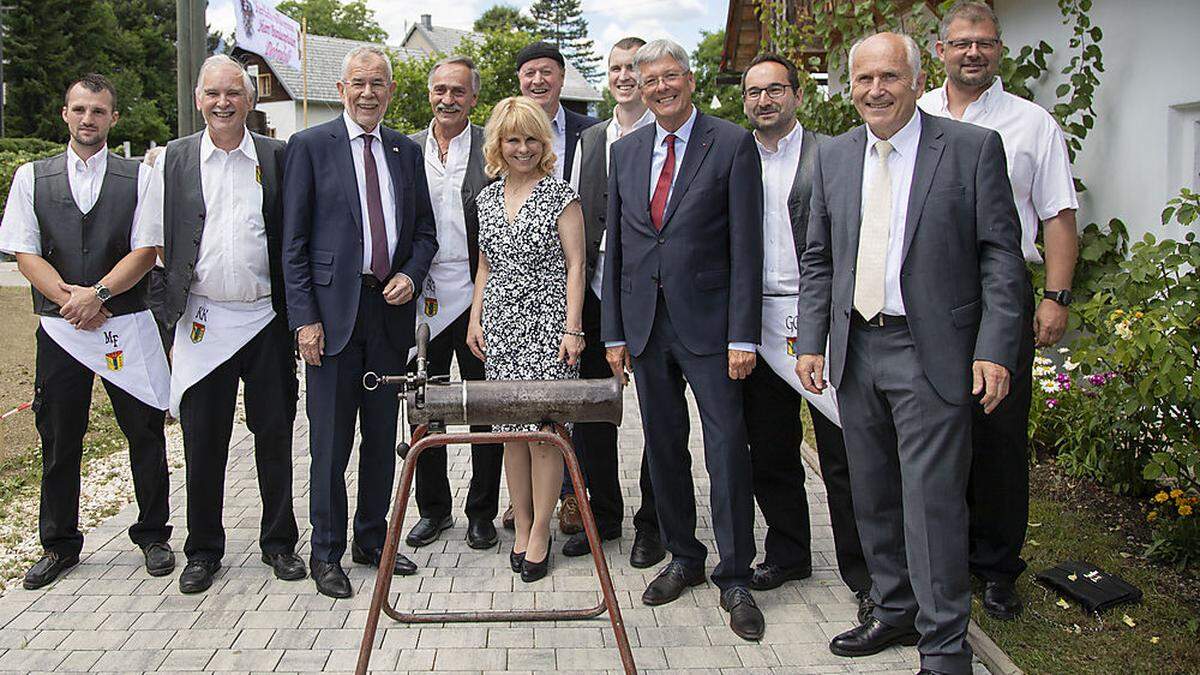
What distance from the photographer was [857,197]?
3.88 meters

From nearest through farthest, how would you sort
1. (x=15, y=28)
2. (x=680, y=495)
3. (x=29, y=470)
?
1. (x=680, y=495)
2. (x=29, y=470)
3. (x=15, y=28)

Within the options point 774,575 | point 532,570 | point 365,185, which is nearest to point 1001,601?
point 774,575

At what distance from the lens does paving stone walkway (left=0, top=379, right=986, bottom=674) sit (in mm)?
4020

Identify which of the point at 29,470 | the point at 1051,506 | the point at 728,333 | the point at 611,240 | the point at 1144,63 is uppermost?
the point at 1144,63

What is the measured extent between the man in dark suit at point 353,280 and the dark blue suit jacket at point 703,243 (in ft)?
3.61

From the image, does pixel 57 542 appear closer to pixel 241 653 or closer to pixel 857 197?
pixel 241 653

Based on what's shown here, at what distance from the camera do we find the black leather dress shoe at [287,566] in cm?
488

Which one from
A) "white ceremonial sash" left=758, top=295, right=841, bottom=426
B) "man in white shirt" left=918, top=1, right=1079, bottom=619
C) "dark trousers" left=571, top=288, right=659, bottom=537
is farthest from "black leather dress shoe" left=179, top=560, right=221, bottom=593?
"man in white shirt" left=918, top=1, right=1079, bottom=619

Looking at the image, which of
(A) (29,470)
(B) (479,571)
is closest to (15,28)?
(A) (29,470)

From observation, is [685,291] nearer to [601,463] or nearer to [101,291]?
[601,463]

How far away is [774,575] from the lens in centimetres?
482

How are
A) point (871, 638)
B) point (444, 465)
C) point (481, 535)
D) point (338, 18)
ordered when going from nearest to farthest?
point (871, 638) → point (481, 535) → point (444, 465) → point (338, 18)

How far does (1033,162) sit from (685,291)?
1.47 metres

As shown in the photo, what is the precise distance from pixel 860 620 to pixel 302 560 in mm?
2579
